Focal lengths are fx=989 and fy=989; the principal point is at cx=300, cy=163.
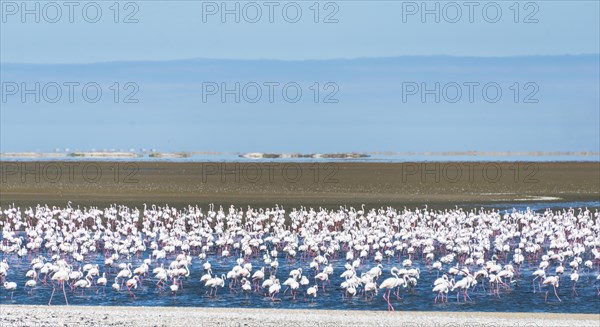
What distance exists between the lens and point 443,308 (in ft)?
61.6

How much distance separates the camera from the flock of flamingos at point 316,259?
2042 cm

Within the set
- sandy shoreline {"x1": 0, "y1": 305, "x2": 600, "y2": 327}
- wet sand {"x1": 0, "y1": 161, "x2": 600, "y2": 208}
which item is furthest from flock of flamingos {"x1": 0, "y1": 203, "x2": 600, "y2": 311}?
wet sand {"x1": 0, "y1": 161, "x2": 600, "y2": 208}

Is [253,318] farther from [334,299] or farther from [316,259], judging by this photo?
[316,259]

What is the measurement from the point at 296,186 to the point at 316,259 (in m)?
33.0

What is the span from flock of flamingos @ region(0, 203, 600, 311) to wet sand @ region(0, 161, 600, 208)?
1191 centimetres

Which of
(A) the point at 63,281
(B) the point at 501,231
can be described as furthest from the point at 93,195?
(A) the point at 63,281

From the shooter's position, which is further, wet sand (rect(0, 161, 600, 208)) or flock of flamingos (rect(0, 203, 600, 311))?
wet sand (rect(0, 161, 600, 208))

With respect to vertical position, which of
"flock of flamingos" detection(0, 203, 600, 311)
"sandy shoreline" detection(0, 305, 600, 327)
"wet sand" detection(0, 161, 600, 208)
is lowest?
"sandy shoreline" detection(0, 305, 600, 327)

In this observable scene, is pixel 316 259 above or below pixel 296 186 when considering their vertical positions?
below

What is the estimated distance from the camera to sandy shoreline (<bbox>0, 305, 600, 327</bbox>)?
1620cm

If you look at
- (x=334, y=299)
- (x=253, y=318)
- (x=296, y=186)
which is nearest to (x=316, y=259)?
(x=334, y=299)

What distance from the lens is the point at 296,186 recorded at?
56.0 metres

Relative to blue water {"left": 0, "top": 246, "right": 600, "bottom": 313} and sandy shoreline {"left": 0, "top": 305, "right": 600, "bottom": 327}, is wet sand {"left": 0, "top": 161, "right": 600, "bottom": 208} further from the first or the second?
sandy shoreline {"left": 0, "top": 305, "right": 600, "bottom": 327}

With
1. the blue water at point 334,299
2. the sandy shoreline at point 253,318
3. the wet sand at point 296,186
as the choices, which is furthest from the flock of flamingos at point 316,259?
the wet sand at point 296,186
